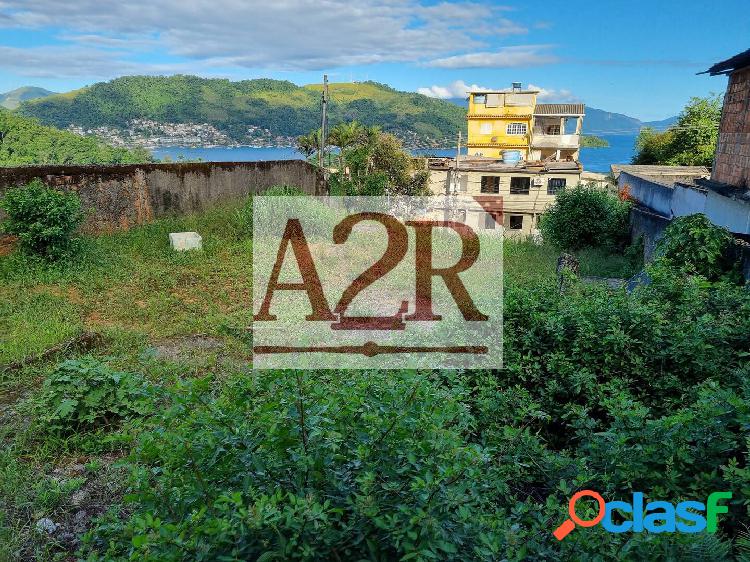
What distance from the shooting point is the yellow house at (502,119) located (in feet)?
112

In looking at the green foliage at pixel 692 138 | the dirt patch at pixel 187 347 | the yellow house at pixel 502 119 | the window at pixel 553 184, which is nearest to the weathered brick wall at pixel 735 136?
the dirt patch at pixel 187 347

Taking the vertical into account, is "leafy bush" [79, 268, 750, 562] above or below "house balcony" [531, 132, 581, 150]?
below

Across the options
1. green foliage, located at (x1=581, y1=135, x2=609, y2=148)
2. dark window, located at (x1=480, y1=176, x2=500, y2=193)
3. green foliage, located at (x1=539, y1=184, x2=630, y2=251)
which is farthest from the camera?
green foliage, located at (x1=581, y1=135, x2=609, y2=148)

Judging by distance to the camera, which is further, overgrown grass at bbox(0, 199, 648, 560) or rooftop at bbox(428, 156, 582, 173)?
rooftop at bbox(428, 156, 582, 173)

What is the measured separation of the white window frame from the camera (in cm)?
3428

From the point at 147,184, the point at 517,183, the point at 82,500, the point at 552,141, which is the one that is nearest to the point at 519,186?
the point at 517,183

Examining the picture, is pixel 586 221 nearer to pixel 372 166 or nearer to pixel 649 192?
pixel 649 192

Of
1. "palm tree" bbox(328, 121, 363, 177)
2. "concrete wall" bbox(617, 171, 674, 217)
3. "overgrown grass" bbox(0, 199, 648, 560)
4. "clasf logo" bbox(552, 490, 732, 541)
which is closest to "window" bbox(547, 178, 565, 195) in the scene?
"concrete wall" bbox(617, 171, 674, 217)

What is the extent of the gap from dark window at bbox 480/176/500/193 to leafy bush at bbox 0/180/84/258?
21.0 meters

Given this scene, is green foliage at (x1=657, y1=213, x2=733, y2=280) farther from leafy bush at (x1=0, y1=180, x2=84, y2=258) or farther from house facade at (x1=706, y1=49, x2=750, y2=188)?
leafy bush at (x1=0, y1=180, x2=84, y2=258)

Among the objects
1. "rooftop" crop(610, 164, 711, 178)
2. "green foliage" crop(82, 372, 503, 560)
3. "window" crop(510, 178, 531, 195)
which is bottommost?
"green foliage" crop(82, 372, 503, 560)

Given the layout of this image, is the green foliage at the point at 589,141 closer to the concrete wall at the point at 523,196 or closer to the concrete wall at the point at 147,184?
the concrete wall at the point at 523,196

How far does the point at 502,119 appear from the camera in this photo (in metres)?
34.5

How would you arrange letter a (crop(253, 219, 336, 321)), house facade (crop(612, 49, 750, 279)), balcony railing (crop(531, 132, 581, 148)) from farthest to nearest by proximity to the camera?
balcony railing (crop(531, 132, 581, 148))
house facade (crop(612, 49, 750, 279))
letter a (crop(253, 219, 336, 321))
